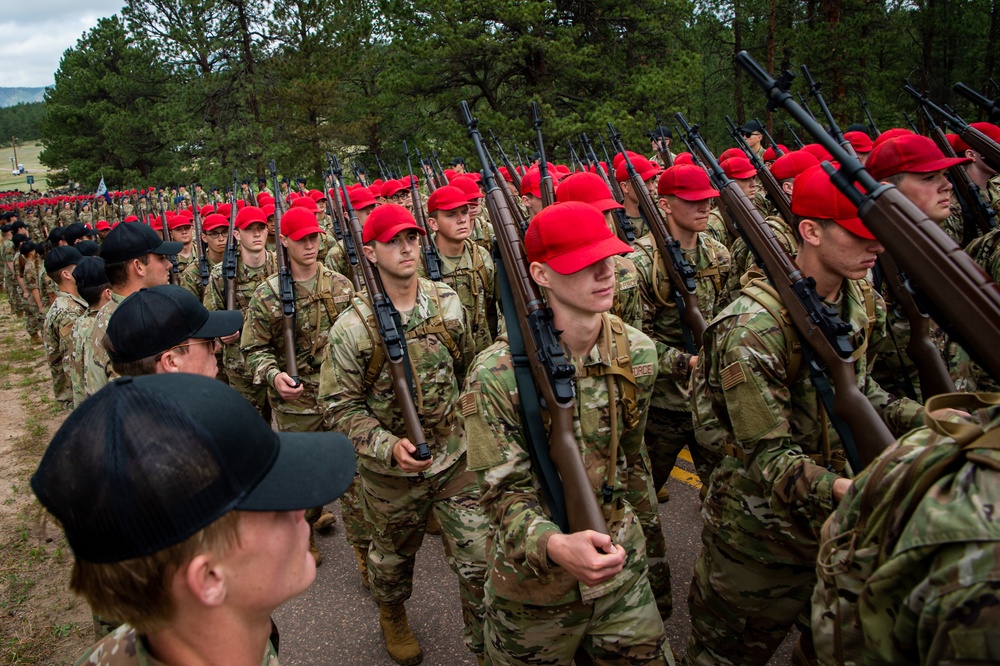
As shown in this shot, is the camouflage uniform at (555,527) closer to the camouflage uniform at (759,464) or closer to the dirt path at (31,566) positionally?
the camouflage uniform at (759,464)

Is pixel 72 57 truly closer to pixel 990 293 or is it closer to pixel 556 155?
pixel 556 155

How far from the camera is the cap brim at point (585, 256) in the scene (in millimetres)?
2615

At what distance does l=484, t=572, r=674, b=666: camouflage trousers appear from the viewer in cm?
254

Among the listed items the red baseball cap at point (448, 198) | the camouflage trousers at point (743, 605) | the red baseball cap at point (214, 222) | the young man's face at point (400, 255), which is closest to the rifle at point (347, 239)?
the red baseball cap at point (448, 198)

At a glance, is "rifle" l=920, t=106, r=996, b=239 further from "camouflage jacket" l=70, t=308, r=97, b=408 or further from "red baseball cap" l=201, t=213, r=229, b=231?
"red baseball cap" l=201, t=213, r=229, b=231

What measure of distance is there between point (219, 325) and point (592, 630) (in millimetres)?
2074

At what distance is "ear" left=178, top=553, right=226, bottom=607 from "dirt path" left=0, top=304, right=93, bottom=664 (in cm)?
401

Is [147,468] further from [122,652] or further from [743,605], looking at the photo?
[743,605]

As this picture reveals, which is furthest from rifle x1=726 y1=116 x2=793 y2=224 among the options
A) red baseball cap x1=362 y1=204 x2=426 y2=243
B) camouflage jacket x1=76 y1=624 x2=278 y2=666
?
camouflage jacket x1=76 y1=624 x2=278 y2=666

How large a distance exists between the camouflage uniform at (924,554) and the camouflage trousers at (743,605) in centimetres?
141

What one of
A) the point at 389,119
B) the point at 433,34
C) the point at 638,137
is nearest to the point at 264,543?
the point at 638,137

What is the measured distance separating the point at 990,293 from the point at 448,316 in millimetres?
2975

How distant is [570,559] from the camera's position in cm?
215

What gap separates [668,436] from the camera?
4.63m
